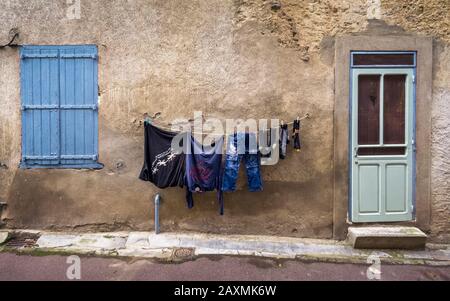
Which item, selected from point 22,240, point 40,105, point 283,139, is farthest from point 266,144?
point 22,240

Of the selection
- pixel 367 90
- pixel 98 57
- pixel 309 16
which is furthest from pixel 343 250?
pixel 98 57

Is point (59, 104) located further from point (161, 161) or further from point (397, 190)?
point (397, 190)

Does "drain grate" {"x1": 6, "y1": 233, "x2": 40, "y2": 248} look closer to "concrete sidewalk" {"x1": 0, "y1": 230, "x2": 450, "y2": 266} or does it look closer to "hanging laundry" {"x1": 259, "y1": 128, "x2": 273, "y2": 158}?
"concrete sidewalk" {"x1": 0, "y1": 230, "x2": 450, "y2": 266}

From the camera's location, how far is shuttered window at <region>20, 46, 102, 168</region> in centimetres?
491

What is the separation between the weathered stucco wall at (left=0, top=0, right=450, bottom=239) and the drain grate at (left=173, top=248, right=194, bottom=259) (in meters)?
0.57

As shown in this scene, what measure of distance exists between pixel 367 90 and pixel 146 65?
3.58 meters

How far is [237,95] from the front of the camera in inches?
193

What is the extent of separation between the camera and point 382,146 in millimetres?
4914

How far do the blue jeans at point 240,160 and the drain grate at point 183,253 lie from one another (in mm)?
1020

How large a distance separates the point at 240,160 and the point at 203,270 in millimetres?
1667

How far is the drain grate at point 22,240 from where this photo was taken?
4590 mm
